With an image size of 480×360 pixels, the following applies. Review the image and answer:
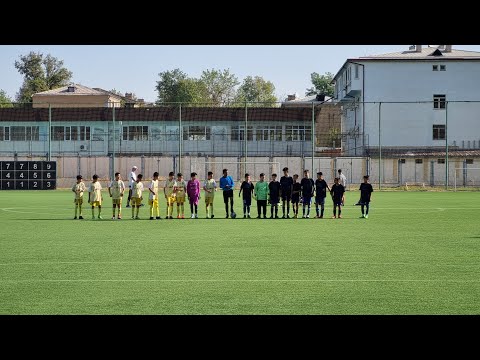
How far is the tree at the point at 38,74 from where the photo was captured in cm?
10294

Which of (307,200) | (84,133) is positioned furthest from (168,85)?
(307,200)

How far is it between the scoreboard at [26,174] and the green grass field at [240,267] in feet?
84.9

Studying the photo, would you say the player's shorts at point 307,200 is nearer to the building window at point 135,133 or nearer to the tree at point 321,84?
the building window at point 135,133

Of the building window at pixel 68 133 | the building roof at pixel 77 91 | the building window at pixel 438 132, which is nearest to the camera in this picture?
the building window at pixel 438 132

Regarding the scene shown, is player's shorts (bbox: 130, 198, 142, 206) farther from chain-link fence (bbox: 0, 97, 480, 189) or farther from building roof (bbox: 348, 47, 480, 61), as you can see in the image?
building roof (bbox: 348, 47, 480, 61)

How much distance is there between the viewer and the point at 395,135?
64.8 m

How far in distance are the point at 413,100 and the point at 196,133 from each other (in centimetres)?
1777

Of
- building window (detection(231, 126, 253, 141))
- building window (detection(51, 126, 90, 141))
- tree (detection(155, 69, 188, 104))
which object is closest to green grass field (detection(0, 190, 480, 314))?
building window (detection(231, 126, 253, 141))

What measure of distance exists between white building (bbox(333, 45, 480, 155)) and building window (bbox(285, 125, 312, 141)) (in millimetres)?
3062

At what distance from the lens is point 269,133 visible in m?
67.8

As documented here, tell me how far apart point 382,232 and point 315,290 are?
1111 cm

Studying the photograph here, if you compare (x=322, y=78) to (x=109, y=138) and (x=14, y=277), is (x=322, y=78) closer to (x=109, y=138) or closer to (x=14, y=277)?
(x=109, y=138)

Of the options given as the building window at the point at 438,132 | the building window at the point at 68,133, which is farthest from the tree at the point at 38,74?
the building window at the point at 438,132

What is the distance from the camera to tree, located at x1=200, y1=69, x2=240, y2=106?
330 ft
